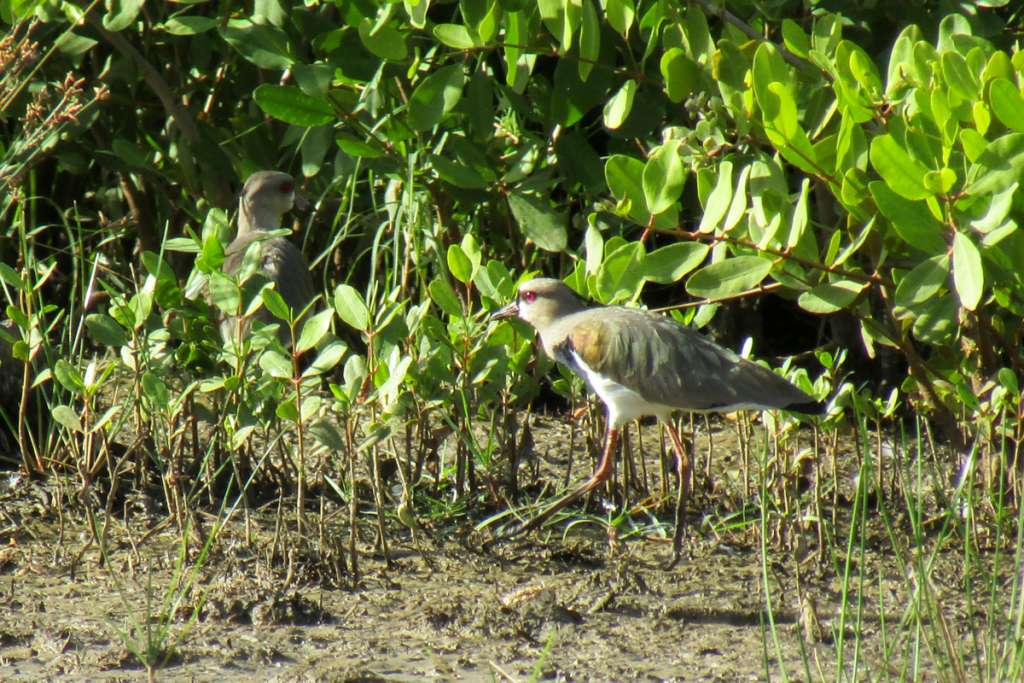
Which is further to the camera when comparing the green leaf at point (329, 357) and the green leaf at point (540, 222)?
the green leaf at point (540, 222)

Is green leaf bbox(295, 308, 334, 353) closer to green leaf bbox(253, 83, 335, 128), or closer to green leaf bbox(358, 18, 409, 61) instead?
green leaf bbox(358, 18, 409, 61)

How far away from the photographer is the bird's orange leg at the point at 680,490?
427cm

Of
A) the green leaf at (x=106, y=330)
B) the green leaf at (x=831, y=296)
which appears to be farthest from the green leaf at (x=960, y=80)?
the green leaf at (x=106, y=330)

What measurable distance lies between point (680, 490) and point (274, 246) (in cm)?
225

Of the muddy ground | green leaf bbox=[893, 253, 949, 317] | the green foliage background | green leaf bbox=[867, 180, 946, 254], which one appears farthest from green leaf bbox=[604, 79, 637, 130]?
the muddy ground

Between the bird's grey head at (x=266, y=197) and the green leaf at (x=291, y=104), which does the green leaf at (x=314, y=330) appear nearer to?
the green leaf at (x=291, y=104)

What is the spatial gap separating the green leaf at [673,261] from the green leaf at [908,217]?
1.75 feet

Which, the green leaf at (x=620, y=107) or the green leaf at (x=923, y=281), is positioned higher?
the green leaf at (x=620, y=107)

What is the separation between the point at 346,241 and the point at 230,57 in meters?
0.94

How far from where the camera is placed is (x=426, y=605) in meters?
3.95

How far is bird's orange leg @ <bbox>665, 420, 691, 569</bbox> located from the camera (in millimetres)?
4273

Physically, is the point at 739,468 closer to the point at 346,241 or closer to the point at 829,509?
the point at 829,509

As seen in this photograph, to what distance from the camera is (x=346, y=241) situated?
6.51m

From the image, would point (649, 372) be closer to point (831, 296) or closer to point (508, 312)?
point (508, 312)
